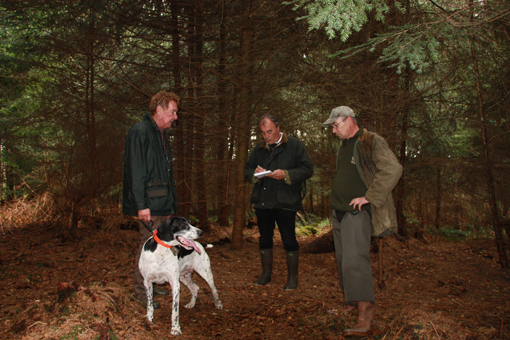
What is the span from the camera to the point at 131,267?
18.1 feet

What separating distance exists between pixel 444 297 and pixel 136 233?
5678mm

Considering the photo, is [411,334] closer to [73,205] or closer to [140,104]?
[140,104]

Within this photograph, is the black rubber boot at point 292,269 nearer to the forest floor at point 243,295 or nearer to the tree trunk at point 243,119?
the forest floor at point 243,295

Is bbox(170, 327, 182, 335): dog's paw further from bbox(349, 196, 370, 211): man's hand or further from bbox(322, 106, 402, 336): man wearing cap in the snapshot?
bbox(349, 196, 370, 211): man's hand

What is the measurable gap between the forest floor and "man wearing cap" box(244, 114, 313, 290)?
651mm

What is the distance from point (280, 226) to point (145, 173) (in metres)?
1.97

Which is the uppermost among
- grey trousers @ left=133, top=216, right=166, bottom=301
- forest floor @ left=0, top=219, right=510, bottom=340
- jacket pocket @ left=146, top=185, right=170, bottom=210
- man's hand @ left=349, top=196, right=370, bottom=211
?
jacket pocket @ left=146, top=185, right=170, bottom=210

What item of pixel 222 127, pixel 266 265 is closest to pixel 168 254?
pixel 266 265

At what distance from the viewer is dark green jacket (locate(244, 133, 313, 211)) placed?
4.43 metres

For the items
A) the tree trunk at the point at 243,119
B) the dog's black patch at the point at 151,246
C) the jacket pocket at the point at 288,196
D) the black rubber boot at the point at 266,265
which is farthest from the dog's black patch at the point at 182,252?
the tree trunk at the point at 243,119

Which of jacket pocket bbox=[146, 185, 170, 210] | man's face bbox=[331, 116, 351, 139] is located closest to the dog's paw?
jacket pocket bbox=[146, 185, 170, 210]

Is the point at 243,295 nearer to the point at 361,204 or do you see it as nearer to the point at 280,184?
the point at 280,184

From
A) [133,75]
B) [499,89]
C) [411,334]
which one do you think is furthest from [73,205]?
[499,89]

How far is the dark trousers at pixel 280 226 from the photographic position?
14.8ft
